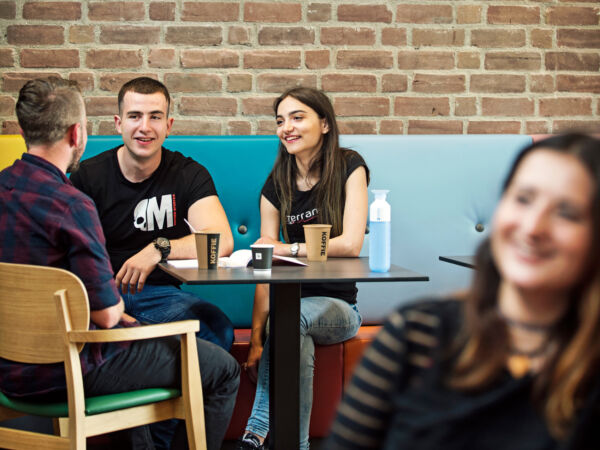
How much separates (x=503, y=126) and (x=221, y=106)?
4.14 ft

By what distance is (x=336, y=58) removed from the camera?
298cm

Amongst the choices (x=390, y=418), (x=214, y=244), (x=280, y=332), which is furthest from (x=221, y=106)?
(x=390, y=418)

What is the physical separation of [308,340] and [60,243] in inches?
33.6

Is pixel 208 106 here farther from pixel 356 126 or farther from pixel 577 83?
pixel 577 83

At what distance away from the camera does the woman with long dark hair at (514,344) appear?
70 centimetres

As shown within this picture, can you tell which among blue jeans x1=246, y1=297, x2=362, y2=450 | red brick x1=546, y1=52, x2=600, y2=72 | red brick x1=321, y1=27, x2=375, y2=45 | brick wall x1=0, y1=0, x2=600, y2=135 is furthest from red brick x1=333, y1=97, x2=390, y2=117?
blue jeans x1=246, y1=297, x2=362, y2=450

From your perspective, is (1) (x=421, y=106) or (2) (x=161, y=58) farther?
(1) (x=421, y=106)

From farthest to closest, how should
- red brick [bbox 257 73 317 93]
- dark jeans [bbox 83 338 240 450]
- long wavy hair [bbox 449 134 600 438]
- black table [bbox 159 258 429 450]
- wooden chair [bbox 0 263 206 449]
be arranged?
red brick [bbox 257 73 317 93]
black table [bbox 159 258 429 450]
dark jeans [bbox 83 338 240 450]
wooden chair [bbox 0 263 206 449]
long wavy hair [bbox 449 134 600 438]

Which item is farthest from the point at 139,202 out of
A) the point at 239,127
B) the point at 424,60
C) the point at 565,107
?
the point at 565,107

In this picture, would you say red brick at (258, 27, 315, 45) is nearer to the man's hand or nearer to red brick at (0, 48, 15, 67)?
red brick at (0, 48, 15, 67)

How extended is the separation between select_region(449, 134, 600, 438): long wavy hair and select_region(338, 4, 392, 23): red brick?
2.34 meters

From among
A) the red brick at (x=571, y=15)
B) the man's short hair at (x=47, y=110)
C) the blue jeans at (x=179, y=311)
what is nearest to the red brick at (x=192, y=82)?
the blue jeans at (x=179, y=311)

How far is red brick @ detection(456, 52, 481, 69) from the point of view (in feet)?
10.0

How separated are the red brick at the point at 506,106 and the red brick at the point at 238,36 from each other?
1076 mm
